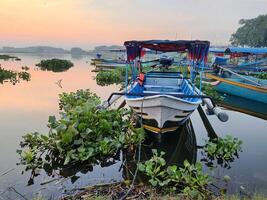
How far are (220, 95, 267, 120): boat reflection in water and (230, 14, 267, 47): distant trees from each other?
5475 cm

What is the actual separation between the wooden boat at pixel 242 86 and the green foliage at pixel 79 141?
10.7 metres

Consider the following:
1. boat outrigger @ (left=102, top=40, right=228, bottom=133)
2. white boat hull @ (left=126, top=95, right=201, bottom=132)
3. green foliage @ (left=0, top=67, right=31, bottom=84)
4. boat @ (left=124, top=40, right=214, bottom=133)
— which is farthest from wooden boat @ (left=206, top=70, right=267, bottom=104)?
green foliage @ (left=0, top=67, right=31, bottom=84)

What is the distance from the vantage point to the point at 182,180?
253 inches

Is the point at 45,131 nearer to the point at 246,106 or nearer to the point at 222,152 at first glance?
the point at 222,152

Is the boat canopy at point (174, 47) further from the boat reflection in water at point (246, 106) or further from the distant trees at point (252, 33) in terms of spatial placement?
the distant trees at point (252, 33)

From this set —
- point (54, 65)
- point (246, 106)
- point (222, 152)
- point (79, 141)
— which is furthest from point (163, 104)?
point (54, 65)

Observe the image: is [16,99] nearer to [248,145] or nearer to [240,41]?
[248,145]

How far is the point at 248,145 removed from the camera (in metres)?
10.0

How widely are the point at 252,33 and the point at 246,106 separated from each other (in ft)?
201

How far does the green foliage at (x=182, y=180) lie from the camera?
5973 millimetres

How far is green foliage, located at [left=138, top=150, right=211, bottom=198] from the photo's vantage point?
19.6ft

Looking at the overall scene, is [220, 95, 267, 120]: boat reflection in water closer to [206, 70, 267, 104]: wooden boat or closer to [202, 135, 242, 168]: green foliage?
[206, 70, 267, 104]: wooden boat

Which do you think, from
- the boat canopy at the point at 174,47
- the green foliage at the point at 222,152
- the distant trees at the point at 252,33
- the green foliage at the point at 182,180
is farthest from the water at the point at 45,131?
the distant trees at the point at 252,33

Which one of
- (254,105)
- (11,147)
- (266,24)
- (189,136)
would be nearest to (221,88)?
(254,105)
